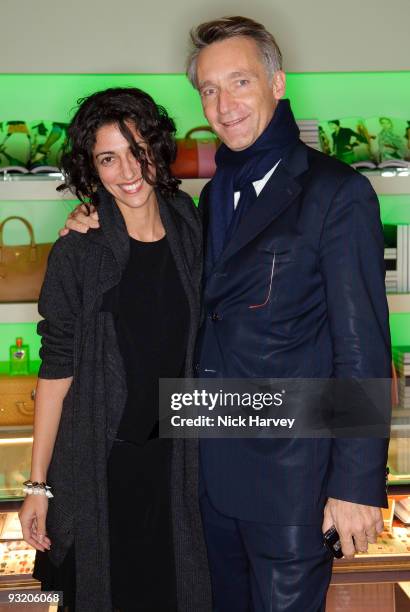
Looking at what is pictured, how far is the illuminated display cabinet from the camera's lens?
2457 mm

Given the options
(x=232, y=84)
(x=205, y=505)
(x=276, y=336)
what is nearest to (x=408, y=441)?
(x=205, y=505)

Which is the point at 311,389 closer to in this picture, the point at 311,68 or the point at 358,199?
the point at 358,199

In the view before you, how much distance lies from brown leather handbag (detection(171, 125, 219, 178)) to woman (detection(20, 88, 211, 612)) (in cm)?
73

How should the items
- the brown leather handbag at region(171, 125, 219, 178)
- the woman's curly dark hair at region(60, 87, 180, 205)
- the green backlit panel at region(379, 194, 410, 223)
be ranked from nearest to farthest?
the woman's curly dark hair at region(60, 87, 180, 205) < the brown leather handbag at region(171, 125, 219, 178) < the green backlit panel at region(379, 194, 410, 223)

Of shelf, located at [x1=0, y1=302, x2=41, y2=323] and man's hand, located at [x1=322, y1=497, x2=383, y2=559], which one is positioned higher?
shelf, located at [x1=0, y1=302, x2=41, y2=323]

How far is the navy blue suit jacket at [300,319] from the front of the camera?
4.59 feet

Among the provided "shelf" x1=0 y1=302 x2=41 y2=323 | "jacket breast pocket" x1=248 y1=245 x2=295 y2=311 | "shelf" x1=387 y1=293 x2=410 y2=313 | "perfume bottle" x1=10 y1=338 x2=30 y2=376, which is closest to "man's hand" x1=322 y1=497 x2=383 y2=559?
"jacket breast pocket" x1=248 y1=245 x2=295 y2=311

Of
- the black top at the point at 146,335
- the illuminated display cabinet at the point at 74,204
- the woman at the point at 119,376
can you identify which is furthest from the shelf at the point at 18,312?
the black top at the point at 146,335

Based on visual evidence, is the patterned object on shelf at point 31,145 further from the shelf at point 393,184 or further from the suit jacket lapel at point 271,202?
the suit jacket lapel at point 271,202

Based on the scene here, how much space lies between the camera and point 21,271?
267cm

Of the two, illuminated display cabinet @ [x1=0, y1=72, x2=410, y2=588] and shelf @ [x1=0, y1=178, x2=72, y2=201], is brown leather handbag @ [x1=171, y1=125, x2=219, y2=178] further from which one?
shelf @ [x1=0, y1=178, x2=72, y2=201]

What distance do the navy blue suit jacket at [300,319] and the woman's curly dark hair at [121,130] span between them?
0.35 meters

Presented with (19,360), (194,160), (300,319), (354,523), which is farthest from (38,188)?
(354,523)

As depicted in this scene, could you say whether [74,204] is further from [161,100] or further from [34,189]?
[161,100]
